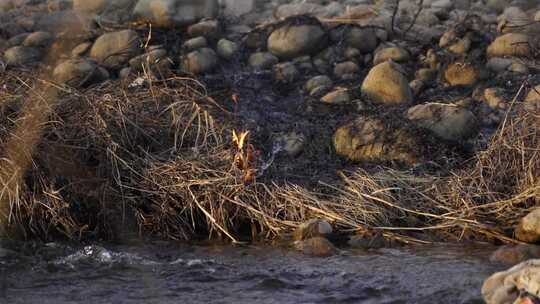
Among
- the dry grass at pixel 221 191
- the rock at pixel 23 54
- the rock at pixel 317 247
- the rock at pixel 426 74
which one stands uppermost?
the rock at pixel 23 54

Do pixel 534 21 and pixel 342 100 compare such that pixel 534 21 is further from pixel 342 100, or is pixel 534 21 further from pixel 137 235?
pixel 137 235

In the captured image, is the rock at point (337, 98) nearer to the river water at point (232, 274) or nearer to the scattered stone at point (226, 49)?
the scattered stone at point (226, 49)

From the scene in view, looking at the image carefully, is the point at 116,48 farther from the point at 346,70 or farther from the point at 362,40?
the point at 362,40

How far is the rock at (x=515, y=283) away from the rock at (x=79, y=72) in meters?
4.92

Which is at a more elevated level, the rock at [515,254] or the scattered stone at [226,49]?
the scattered stone at [226,49]

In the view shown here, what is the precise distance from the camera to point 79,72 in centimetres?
931

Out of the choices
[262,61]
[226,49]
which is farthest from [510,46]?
[226,49]

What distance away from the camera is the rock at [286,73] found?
9789 mm

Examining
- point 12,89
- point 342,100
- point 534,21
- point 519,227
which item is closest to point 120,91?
point 12,89

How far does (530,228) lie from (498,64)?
3.16m

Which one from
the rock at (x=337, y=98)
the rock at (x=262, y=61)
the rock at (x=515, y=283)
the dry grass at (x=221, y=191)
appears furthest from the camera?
the rock at (x=262, y=61)

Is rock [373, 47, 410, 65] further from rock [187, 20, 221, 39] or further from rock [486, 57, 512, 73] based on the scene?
rock [187, 20, 221, 39]

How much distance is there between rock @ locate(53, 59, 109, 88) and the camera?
9148mm

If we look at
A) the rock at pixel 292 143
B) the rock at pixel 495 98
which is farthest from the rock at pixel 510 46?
the rock at pixel 292 143
